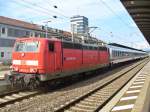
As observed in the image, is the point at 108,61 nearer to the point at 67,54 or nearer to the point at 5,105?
the point at 67,54

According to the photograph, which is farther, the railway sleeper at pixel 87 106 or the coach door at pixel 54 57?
the coach door at pixel 54 57

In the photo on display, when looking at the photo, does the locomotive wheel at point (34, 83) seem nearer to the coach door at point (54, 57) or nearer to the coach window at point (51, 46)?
the coach door at point (54, 57)

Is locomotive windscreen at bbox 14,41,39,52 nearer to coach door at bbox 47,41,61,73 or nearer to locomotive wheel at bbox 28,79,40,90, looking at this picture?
coach door at bbox 47,41,61,73

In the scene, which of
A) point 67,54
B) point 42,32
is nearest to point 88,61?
point 67,54

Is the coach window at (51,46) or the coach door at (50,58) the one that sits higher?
the coach window at (51,46)

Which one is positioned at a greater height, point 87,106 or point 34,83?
point 34,83

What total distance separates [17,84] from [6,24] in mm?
55073

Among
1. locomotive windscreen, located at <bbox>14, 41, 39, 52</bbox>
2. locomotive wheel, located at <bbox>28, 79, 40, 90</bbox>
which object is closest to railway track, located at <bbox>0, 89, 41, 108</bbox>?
locomotive wheel, located at <bbox>28, 79, 40, 90</bbox>

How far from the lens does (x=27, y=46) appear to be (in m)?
17.4

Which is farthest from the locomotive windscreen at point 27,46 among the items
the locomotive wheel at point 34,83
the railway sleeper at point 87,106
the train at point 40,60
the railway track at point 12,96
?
the railway sleeper at point 87,106

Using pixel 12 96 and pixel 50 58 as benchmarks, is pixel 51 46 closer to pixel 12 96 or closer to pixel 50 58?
pixel 50 58

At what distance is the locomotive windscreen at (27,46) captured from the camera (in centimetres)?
1687

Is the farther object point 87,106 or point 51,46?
point 51,46

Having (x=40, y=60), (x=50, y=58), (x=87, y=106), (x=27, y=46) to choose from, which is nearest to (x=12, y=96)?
(x=40, y=60)
